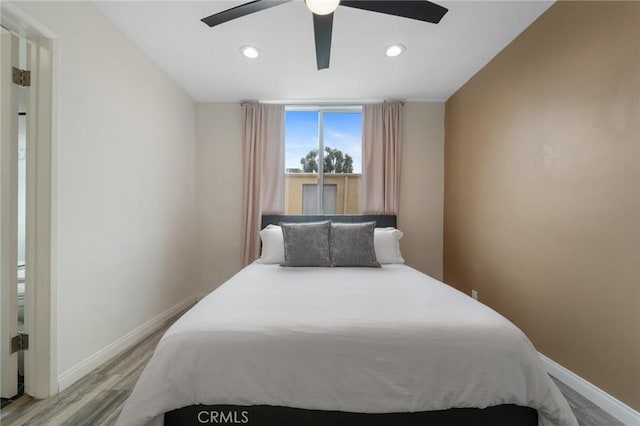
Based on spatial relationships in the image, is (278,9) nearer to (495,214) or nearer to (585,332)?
(495,214)

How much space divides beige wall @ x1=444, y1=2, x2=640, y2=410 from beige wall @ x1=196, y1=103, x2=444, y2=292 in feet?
2.48

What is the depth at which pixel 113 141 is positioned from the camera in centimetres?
212

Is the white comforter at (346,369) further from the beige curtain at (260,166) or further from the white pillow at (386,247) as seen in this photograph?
the beige curtain at (260,166)

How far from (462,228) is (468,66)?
1629 millimetres

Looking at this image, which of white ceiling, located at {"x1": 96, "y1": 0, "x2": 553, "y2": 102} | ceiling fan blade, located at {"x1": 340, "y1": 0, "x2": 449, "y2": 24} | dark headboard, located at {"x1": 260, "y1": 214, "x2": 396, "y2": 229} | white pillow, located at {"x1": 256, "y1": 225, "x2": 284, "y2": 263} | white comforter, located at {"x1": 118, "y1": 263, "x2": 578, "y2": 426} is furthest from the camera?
dark headboard, located at {"x1": 260, "y1": 214, "x2": 396, "y2": 229}

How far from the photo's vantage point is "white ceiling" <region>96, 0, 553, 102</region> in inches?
76.9

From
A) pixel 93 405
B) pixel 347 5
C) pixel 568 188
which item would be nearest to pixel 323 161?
pixel 347 5

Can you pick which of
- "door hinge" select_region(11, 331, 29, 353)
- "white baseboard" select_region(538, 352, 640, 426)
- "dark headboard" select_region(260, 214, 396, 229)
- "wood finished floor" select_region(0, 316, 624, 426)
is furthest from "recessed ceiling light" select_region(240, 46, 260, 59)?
"white baseboard" select_region(538, 352, 640, 426)

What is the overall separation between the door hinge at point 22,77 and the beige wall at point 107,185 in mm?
139

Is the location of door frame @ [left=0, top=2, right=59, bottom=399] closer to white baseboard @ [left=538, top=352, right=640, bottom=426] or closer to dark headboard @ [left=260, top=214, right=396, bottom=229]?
dark headboard @ [left=260, top=214, right=396, bottom=229]

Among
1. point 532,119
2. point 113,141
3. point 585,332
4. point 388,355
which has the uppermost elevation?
point 532,119

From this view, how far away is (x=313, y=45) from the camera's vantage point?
2.33m

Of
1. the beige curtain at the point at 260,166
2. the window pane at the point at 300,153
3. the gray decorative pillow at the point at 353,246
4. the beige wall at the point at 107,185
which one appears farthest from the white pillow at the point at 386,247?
the beige wall at the point at 107,185

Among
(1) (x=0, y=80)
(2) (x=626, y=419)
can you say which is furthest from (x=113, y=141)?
(2) (x=626, y=419)
